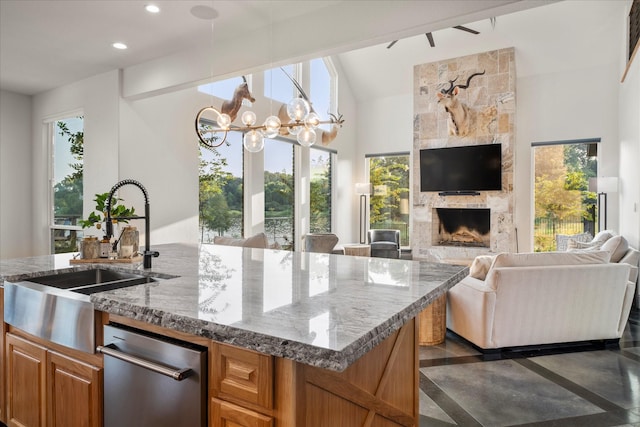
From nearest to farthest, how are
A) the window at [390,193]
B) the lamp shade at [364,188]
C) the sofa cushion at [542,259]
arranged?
the sofa cushion at [542,259] < the lamp shade at [364,188] < the window at [390,193]

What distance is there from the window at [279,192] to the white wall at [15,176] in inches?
136

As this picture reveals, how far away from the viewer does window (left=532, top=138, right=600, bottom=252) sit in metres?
6.64

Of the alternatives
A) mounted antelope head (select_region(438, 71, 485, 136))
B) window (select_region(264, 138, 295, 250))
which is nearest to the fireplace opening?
mounted antelope head (select_region(438, 71, 485, 136))

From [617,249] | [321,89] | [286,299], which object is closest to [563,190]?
[617,249]

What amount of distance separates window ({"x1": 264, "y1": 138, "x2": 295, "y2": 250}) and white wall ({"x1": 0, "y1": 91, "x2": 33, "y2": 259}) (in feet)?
11.3

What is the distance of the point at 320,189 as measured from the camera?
321 inches

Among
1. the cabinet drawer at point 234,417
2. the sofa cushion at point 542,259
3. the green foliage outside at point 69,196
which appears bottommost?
the cabinet drawer at point 234,417

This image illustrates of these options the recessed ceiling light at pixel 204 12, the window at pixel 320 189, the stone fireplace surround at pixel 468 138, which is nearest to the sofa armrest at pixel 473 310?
the stone fireplace surround at pixel 468 138

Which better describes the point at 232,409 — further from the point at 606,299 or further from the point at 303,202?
the point at 303,202

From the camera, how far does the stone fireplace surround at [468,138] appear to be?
689cm

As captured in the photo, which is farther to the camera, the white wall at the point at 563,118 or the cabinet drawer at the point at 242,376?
the white wall at the point at 563,118

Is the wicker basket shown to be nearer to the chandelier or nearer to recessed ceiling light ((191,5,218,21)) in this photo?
the chandelier

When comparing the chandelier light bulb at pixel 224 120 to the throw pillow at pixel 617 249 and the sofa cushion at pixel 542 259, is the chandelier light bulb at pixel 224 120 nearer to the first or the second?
the sofa cushion at pixel 542 259

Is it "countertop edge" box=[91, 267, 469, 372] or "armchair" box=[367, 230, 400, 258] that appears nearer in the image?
"countertop edge" box=[91, 267, 469, 372]
